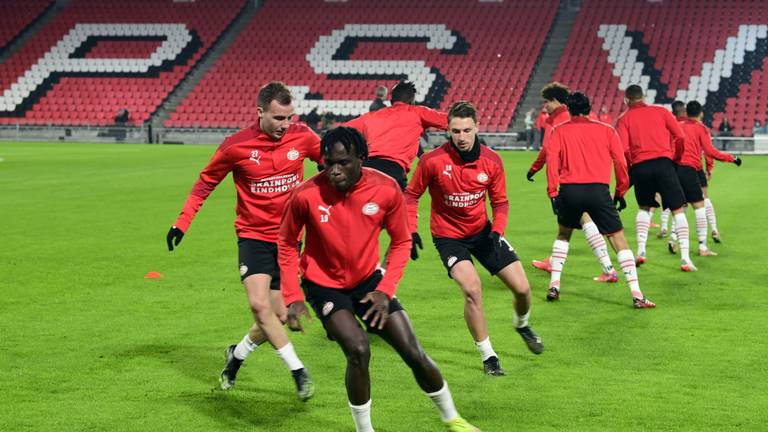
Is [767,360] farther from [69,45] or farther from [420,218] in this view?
[69,45]

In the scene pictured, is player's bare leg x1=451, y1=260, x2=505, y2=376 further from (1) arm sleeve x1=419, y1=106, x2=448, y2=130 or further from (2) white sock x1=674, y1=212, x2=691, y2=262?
(2) white sock x1=674, y1=212, x2=691, y2=262

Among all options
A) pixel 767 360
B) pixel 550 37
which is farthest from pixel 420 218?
pixel 550 37

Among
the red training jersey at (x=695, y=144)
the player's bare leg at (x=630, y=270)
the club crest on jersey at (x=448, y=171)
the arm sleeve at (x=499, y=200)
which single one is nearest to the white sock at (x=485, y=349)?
the arm sleeve at (x=499, y=200)

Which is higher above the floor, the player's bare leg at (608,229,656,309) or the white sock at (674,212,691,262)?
the player's bare leg at (608,229,656,309)

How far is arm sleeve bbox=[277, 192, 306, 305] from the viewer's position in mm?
5734

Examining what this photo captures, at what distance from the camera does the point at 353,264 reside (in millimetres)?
5859

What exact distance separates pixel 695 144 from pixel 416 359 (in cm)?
920

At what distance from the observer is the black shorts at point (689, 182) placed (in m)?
13.6

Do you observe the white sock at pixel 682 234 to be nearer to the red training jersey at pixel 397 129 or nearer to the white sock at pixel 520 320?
the red training jersey at pixel 397 129

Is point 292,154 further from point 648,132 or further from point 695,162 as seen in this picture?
point 695,162

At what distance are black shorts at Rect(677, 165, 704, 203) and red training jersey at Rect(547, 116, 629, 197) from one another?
3.75m

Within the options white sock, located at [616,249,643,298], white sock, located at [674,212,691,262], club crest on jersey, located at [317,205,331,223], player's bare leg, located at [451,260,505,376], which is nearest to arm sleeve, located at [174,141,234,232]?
club crest on jersey, located at [317,205,331,223]

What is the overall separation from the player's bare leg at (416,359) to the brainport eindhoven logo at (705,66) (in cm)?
3698

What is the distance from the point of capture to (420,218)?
1845 cm
